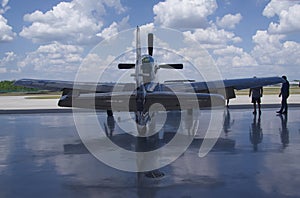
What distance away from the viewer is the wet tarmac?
18.4 feet

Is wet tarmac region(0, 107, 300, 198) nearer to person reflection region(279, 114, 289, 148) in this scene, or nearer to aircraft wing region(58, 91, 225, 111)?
person reflection region(279, 114, 289, 148)

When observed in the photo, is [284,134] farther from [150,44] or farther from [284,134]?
[150,44]

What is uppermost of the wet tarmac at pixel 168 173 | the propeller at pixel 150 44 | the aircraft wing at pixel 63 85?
the propeller at pixel 150 44

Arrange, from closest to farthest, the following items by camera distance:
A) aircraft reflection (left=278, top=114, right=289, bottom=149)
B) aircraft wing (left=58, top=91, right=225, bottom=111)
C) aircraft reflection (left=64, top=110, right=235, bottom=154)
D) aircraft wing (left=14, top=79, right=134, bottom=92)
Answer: aircraft reflection (left=64, top=110, right=235, bottom=154) < aircraft wing (left=58, top=91, right=225, bottom=111) < aircraft reflection (left=278, top=114, right=289, bottom=149) < aircraft wing (left=14, top=79, right=134, bottom=92)

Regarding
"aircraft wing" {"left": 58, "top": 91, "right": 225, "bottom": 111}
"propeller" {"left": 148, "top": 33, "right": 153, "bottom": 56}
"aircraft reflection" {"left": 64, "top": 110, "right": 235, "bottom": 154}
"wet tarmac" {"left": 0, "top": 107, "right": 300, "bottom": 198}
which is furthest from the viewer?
"propeller" {"left": 148, "top": 33, "right": 153, "bottom": 56}

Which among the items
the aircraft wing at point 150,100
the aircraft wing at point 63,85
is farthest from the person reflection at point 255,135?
the aircraft wing at point 63,85

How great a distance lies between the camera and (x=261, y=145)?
9828 millimetres

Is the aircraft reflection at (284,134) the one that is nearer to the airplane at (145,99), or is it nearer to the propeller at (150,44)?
the airplane at (145,99)

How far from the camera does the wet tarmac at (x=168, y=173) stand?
220 inches

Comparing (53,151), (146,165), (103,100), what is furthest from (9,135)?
(146,165)

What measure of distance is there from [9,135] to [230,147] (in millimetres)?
8415

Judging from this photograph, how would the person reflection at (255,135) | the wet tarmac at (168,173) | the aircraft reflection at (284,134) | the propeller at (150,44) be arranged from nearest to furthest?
the wet tarmac at (168,173) → the aircraft reflection at (284,134) → the person reflection at (255,135) → the propeller at (150,44)

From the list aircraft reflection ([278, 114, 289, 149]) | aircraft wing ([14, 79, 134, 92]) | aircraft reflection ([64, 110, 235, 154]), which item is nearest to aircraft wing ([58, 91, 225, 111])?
aircraft reflection ([64, 110, 235, 154])

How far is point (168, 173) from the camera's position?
676cm
